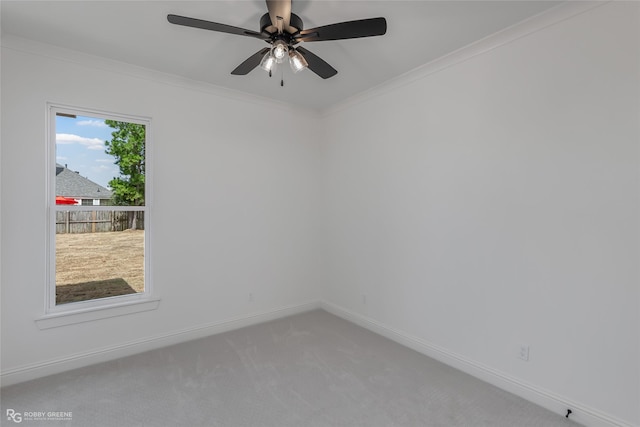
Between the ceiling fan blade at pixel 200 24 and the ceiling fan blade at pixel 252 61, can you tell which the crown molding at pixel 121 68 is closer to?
the ceiling fan blade at pixel 252 61

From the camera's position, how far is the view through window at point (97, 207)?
2697 mm

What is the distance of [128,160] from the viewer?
3023 mm

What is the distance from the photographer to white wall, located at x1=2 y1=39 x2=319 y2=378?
8.05 ft

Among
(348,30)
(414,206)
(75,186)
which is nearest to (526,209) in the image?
(414,206)

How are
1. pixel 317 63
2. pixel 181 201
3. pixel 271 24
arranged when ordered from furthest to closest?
pixel 181 201 → pixel 317 63 → pixel 271 24

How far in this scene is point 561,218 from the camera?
6.93ft

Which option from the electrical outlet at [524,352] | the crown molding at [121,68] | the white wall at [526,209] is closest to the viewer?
the white wall at [526,209]

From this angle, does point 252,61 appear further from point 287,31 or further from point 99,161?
point 99,161

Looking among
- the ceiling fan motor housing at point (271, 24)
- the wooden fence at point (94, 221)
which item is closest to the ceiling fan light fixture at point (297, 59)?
the ceiling fan motor housing at point (271, 24)

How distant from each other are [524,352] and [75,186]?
3.93 meters

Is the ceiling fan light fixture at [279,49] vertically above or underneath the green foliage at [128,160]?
above

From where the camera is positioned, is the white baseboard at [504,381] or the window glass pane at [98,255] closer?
the white baseboard at [504,381]

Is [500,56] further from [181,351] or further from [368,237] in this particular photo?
[181,351]

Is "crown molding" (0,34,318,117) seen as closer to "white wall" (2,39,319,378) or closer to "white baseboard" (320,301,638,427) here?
Answer: "white wall" (2,39,319,378)
